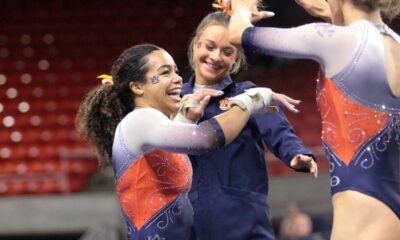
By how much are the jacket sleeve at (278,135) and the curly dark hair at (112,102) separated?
21.1 inches

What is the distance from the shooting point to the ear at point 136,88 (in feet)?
9.94

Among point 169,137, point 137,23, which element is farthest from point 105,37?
point 169,137

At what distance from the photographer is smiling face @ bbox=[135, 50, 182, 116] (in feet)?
9.89

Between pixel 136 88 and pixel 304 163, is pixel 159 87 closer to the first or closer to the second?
pixel 136 88

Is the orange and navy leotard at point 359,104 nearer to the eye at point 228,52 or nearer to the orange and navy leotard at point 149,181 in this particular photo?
the orange and navy leotard at point 149,181

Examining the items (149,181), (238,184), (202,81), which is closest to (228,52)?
(202,81)

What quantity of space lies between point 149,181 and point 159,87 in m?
0.33

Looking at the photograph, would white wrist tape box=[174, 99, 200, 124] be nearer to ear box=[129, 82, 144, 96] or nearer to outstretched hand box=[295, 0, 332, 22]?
ear box=[129, 82, 144, 96]

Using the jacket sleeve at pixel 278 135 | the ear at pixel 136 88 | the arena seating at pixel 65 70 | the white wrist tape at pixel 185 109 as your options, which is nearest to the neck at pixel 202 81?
the jacket sleeve at pixel 278 135

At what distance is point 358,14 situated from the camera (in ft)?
8.17

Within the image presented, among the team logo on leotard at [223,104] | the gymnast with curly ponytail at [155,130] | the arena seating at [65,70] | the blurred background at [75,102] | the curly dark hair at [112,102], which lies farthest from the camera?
the arena seating at [65,70]

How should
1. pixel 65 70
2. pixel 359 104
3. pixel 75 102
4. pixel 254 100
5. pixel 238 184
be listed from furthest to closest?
pixel 65 70 < pixel 75 102 < pixel 238 184 < pixel 254 100 < pixel 359 104

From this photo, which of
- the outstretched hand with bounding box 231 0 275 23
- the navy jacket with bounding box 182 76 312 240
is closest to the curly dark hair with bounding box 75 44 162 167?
the navy jacket with bounding box 182 76 312 240

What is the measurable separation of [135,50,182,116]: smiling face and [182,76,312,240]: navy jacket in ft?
1.24
